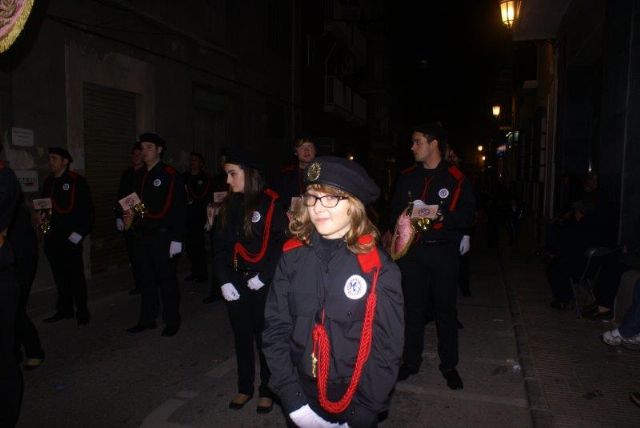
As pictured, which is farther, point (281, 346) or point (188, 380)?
point (188, 380)

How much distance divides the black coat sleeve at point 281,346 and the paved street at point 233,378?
164 centimetres

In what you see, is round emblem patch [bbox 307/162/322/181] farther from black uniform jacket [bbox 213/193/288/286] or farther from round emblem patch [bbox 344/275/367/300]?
black uniform jacket [bbox 213/193/288/286]

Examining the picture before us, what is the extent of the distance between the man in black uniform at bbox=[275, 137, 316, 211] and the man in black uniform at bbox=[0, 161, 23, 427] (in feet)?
10.5

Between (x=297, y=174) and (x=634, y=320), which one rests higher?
(x=297, y=174)

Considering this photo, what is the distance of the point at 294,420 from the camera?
2232mm

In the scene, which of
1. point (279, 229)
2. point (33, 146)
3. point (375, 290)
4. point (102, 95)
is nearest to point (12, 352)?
point (279, 229)

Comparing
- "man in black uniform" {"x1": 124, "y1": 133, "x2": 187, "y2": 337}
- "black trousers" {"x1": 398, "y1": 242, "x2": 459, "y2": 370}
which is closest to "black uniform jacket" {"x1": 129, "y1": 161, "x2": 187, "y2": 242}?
"man in black uniform" {"x1": 124, "y1": 133, "x2": 187, "y2": 337}

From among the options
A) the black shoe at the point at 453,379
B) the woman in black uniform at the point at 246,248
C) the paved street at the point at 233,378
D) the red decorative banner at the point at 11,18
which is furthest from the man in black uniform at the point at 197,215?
the black shoe at the point at 453,379

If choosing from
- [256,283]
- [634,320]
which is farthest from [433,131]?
[634,320]

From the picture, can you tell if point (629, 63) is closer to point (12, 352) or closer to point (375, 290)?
point (375, 290)

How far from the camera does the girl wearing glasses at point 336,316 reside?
2211mm

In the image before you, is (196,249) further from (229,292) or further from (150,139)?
(229,292)

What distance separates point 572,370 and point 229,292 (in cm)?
331

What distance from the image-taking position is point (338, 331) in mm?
2223
